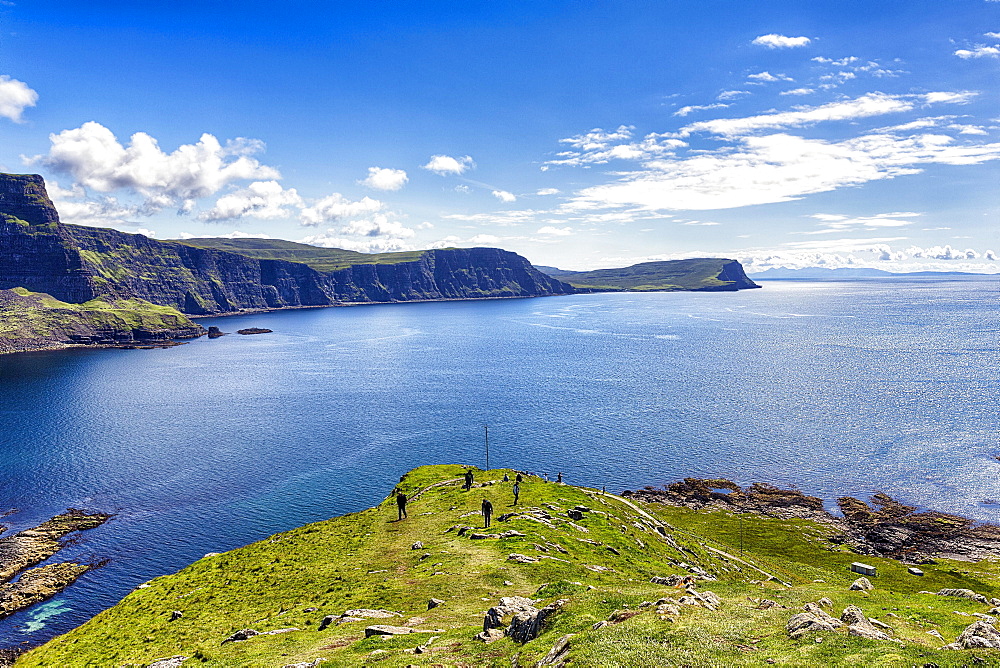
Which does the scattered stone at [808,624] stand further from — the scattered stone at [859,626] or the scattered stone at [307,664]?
the scattered stone at [307,664]

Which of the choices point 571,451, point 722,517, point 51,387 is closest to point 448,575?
point 722,517

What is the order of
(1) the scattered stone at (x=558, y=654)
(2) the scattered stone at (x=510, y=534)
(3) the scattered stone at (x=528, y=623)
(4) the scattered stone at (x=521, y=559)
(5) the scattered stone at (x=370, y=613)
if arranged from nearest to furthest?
(1) the scattered stone at (x=558, y=654)
(3) the scattered stone at (x=528, y=623)
(5) the scattered stone at (x=370, y=613)
(4) the scattered stone at (x=521, y=559)
(2) the scattered stone at (x=510, y=534)

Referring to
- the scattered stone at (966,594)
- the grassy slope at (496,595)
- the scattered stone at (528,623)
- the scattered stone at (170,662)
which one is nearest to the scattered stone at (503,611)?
the scattered stone at (528,623)

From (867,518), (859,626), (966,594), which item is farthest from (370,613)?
(867,518)

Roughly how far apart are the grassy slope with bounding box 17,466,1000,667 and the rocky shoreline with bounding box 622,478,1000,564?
408cm

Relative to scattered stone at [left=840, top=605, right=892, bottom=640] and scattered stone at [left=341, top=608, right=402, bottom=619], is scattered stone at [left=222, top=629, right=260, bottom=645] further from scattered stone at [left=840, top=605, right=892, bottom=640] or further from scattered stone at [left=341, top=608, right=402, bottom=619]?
scattered stone at [left=840, top=605, right=892, bottom=640]

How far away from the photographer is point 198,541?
236 ft

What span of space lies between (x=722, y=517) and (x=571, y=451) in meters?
31.3

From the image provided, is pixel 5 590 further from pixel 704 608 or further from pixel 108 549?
pixel 704 608

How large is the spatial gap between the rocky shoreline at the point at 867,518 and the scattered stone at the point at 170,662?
6845 cm

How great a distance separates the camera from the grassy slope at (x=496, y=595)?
67.6 feet

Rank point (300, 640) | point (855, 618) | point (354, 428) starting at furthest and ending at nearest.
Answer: point (354, 428) < point (300, 640) < point (855, 618)

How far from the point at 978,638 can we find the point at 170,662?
129ft

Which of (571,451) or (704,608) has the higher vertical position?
(704,608)
